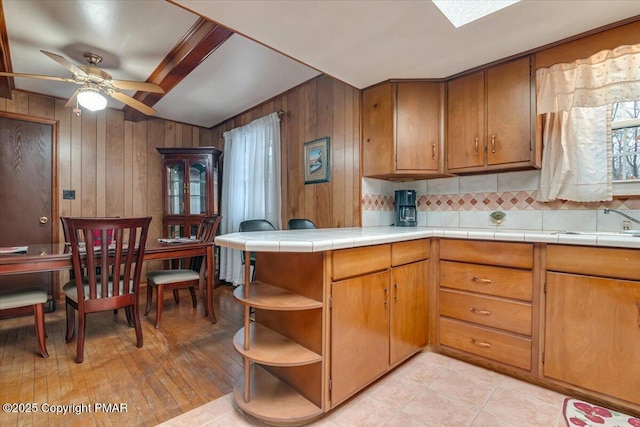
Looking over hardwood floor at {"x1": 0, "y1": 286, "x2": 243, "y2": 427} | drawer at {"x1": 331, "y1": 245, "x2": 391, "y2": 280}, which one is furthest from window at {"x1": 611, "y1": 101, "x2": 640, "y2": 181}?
hardwood floor at {"x1": 0, "y1": 286, "x2": 243, "y2": 427}

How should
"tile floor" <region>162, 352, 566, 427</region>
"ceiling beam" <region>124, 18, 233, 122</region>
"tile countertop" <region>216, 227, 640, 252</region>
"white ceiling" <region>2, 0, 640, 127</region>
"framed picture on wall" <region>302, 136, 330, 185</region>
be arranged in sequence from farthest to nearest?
"framed picture on wall" <region>302, 136, 330, 185</region>, "ceiling beam" <region>124, 18, 233, 122</region>, "white ceiling" <region>2, 0, 640, 127</region>, "tile floor" <region>162, 352, 566, 427</region>, "tile countertop" <region>216, 227, 640, 252</region>

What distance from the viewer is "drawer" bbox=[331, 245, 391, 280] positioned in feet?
4.82

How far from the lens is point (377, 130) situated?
248cm

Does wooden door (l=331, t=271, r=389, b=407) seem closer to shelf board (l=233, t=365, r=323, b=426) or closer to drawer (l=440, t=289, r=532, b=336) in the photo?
shelf board (l=233, t=365, r=323, b=426)

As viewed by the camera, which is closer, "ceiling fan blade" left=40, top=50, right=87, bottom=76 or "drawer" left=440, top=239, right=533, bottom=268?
"drawer" left=440, top=239, right=533, bottom=268

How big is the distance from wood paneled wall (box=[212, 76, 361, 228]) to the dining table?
99 cm

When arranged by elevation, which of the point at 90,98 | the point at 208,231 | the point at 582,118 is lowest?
the point at 208,231

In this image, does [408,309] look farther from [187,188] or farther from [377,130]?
[187,188]

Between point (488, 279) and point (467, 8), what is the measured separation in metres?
1.60

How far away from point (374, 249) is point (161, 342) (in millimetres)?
1895

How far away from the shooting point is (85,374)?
6.09 ft

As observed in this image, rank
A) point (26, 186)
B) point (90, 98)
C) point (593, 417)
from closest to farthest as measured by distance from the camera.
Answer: point (593, 417) → point (90, 98) → point (26, 186)

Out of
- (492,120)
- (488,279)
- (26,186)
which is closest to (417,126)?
(492,120)

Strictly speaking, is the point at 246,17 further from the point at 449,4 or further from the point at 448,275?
the point at 448,275
